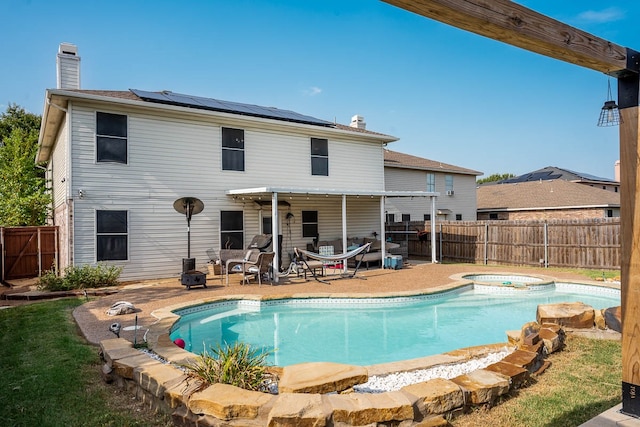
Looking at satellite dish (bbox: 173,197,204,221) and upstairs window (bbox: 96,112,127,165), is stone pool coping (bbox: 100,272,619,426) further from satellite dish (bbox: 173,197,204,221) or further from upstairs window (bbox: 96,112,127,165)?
upstairs window (bbox: 96,112,127,165)

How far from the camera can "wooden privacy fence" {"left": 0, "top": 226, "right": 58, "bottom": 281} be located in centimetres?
1220

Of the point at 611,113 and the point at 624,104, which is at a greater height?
the point at 611,113

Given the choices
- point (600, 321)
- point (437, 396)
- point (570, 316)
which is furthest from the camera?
point (570, 316)

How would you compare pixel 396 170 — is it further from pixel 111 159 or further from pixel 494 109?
pixel 111 159

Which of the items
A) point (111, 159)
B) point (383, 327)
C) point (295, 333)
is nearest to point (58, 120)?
point (111, 159)

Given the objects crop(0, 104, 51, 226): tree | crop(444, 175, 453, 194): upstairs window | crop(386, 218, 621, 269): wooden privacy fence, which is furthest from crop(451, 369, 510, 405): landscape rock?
crop(444, 175, 453, 194): upstairs window

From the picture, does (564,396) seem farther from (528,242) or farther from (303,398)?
(528,242)

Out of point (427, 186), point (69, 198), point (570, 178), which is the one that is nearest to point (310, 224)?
point (69, 198)

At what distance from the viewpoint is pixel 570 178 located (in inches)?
1287

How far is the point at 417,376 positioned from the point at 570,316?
2.64m

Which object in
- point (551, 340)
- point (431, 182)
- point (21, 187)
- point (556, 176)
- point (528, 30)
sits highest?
point (556, 176)

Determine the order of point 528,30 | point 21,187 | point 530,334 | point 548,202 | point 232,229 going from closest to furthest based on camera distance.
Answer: point 528,30
point 530,334
point 232,229
point 21,187
point 548,202

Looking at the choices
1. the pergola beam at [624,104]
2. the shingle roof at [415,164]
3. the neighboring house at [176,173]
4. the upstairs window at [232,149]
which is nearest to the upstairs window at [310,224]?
the neighboring house at [176,173]

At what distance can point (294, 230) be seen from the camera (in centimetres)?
1388
